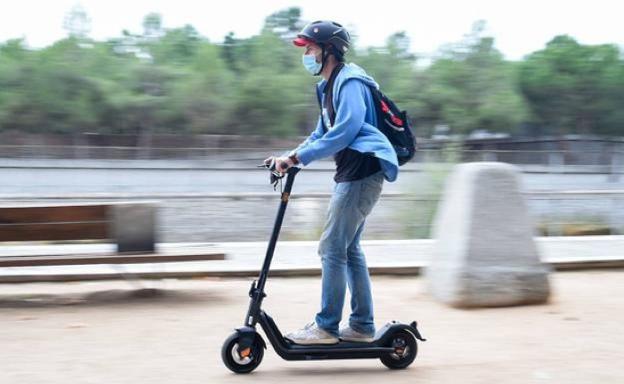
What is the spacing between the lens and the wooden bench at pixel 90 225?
6.66 m

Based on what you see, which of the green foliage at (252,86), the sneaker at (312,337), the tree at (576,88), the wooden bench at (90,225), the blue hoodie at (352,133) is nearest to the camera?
the blue hoodie at (352,133)

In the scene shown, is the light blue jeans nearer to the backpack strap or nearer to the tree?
the backpack strap

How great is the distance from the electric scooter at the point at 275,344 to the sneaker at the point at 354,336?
0.12 ft

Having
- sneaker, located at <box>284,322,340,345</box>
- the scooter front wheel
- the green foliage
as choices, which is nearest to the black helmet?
sneaker, located at <box>284,322,340,345</box>

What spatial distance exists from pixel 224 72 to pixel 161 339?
50011 mm

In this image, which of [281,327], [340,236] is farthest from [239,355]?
[281,327]

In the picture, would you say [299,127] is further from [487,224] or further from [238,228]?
[487,224]

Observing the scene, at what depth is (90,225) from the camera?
6820mm

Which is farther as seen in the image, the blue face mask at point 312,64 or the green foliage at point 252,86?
the green foliage at point 252,86

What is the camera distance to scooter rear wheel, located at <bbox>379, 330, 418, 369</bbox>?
4727mm

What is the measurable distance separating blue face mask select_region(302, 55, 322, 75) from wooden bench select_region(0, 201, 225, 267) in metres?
2.39

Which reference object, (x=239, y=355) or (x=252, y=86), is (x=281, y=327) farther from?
(x=252, y=86)

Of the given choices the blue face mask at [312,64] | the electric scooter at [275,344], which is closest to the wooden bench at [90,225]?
the electric scooter at [275,344]

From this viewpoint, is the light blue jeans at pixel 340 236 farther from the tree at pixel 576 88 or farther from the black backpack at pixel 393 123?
the tree at pixel 576 88
